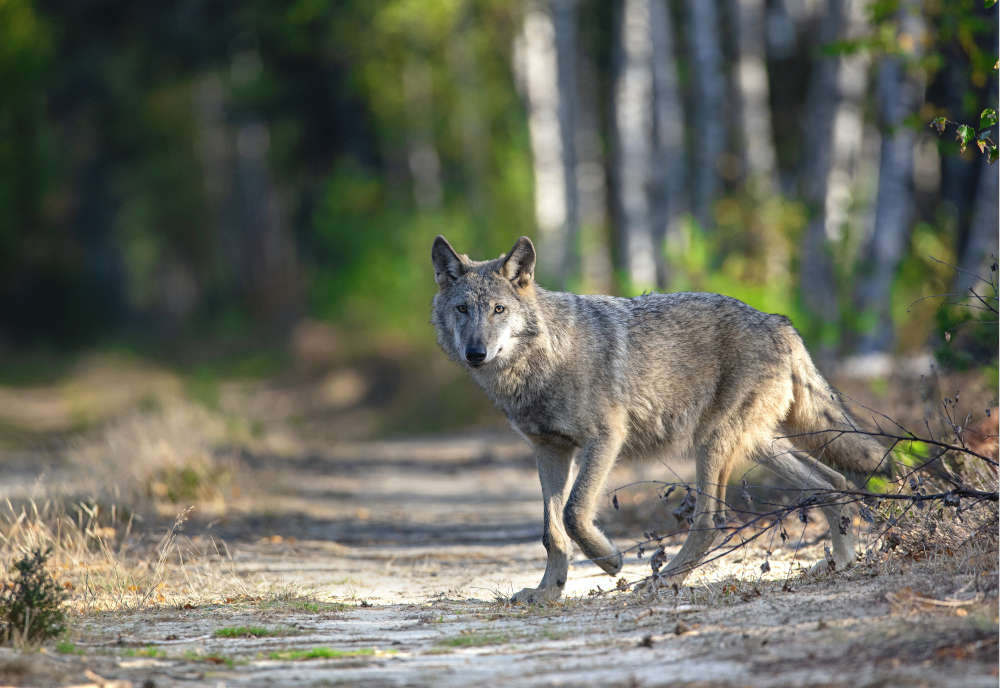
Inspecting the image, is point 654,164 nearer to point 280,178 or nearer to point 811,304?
point 811,304

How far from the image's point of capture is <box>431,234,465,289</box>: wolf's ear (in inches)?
321

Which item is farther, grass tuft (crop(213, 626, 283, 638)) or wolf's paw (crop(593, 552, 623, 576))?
wolf's paw (crop(593, 552, 623, 576))

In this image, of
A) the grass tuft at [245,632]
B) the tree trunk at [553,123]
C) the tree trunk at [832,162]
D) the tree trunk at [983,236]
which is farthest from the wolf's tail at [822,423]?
the tree trunk at [553,123]

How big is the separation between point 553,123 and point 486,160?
10662 mm

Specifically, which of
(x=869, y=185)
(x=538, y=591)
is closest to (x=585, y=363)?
(x=538, y=591)

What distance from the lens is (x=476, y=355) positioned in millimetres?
7562

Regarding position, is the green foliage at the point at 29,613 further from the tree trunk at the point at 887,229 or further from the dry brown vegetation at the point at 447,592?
the tree trunk at the point at 887,229

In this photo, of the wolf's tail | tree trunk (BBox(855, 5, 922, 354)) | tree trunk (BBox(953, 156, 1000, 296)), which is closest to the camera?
the wolf's tail

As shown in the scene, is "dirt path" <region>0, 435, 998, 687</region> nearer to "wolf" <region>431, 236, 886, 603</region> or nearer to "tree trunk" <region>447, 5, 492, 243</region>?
"wolf" <region>431, 236, 886, 603</region>

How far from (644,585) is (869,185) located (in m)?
23.7

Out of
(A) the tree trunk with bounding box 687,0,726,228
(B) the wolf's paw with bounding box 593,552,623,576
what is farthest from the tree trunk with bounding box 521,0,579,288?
(B) the wolf's paw with bounding box 593,552,623,576

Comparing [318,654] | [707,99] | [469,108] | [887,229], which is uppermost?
[469,108]

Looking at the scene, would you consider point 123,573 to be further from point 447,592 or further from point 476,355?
point 476,355

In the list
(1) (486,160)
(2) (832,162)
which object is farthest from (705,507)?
(1) (486,160)
